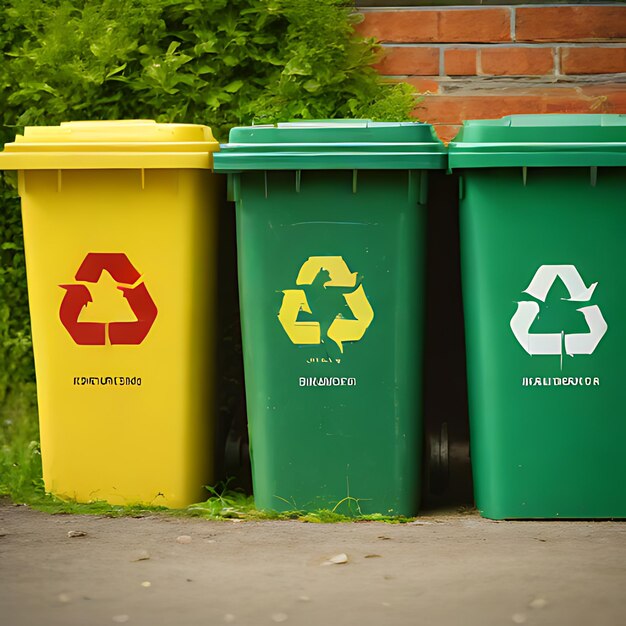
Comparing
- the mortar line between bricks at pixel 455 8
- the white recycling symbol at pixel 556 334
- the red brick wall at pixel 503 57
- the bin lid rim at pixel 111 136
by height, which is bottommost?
the white recycling symbol at pixel 556 334

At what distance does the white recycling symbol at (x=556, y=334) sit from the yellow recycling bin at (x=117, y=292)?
Answer: 1.23 meters

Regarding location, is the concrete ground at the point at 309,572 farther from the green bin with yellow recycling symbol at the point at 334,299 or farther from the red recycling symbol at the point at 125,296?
the red recycling symbol at the point at 125,296

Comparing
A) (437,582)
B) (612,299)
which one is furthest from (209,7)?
(437,582)

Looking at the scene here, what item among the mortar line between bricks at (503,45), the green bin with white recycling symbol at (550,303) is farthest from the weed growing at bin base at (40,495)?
the mortar line between bricks at (503,45)

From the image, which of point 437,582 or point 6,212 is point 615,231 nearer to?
point 437,582

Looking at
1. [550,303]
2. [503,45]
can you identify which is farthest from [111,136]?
[503,45]

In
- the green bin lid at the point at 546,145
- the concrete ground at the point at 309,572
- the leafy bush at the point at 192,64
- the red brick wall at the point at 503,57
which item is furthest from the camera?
the red brick wall at the point at 503,57

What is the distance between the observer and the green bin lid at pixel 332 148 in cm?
403

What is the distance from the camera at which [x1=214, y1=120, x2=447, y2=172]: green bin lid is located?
4.03m

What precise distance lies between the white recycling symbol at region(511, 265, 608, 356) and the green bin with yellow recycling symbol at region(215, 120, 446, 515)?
39 cm

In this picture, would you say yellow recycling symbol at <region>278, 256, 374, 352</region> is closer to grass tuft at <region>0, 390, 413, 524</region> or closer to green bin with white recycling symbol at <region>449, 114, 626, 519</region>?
green bin with white recycling symbol at <region>449, 114, 626, 519</region>

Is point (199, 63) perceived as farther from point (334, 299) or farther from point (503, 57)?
point (334, 299)

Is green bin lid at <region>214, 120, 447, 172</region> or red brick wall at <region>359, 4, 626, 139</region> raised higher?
red brick wall at <region>359, 4, 626, 139</region>

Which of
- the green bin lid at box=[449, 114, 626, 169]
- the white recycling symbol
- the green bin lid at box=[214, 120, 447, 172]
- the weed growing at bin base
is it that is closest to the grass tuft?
the weed growing at bin base
